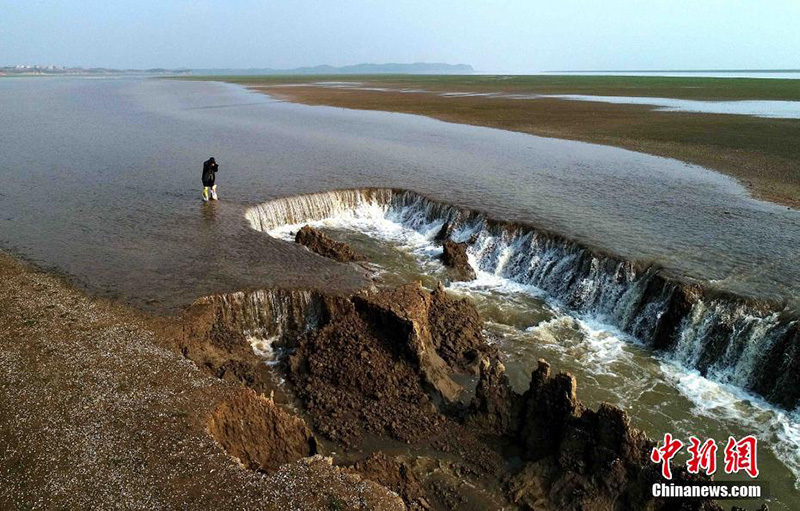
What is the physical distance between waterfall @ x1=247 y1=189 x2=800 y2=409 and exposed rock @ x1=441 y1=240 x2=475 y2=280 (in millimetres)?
1149

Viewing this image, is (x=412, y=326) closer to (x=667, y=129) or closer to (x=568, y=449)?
(x=568, y=449)

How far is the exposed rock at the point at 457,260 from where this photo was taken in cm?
2402

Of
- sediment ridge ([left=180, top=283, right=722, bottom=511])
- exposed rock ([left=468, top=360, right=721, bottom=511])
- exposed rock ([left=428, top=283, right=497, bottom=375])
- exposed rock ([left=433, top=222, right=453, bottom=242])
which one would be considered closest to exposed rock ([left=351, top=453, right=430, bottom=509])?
sediment ridge ([left=180, top=283, right=722, bottom=511])

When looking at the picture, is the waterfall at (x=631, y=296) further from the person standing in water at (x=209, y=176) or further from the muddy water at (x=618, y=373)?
the person standing in water at (x=209, y=176)

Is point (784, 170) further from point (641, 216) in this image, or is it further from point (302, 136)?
point (302, 136)

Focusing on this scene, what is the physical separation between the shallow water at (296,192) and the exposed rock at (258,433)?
21.5ft


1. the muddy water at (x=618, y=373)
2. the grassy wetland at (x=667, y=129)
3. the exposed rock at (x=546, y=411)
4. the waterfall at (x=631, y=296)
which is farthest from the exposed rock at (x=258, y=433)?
the grassy wetland at (x=667, y=129)

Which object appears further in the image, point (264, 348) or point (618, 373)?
point (264, 348)

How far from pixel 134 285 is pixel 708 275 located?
69.7 ft

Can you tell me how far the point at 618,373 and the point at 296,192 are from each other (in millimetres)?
20543

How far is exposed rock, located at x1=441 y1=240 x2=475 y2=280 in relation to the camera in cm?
2402

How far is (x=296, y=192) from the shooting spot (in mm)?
30375

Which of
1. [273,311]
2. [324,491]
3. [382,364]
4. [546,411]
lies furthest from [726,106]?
[324,491]

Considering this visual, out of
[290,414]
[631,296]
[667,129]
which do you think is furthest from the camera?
[667,129]
